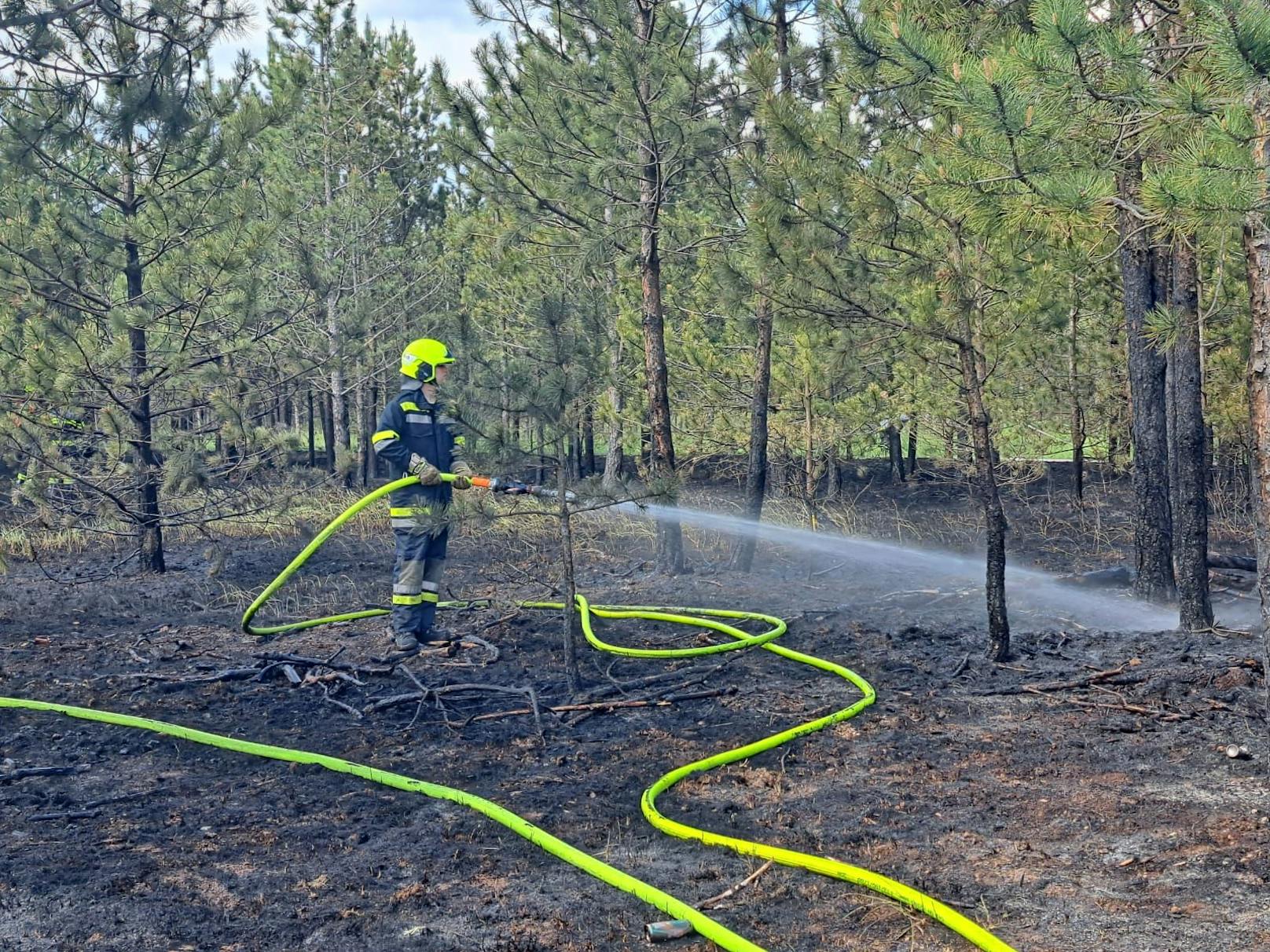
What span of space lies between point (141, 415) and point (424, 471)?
14.6 feet

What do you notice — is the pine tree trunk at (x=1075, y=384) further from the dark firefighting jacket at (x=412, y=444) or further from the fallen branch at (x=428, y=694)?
the fallen branch at (x=428, y=694)

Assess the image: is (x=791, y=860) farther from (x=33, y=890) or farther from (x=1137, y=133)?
(x=1137, y=133)

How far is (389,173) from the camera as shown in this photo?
2172 centimetres

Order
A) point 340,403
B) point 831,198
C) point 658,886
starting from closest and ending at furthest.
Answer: point 658,886 → point 831,198 → point 340,403

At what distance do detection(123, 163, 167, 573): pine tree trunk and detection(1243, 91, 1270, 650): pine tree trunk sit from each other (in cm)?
866

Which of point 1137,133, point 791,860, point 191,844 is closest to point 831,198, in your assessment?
point 1137,133

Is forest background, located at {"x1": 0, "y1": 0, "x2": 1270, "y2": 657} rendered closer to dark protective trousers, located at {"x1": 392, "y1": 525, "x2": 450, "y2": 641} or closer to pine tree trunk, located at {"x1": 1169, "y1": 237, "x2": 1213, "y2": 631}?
pine tree trunk, located at {"x1": 1169, "y1": 237, "x2": 1213, "y2": 631}

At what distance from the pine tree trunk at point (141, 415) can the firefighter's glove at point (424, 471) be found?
3.73 m

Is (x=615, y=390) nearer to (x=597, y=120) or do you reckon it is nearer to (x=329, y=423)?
(x=597, y=120)

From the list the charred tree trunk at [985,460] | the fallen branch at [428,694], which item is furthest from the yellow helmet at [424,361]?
the charred tree trunk at [985,460]

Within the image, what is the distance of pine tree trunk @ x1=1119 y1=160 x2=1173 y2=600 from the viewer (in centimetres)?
832

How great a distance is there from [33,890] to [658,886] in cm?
211

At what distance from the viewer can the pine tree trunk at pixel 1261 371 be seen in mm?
3539

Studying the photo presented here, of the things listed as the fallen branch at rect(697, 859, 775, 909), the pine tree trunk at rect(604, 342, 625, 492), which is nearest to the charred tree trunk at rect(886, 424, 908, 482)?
the pine tree trunk at rect(604, 342, 625, 492)
